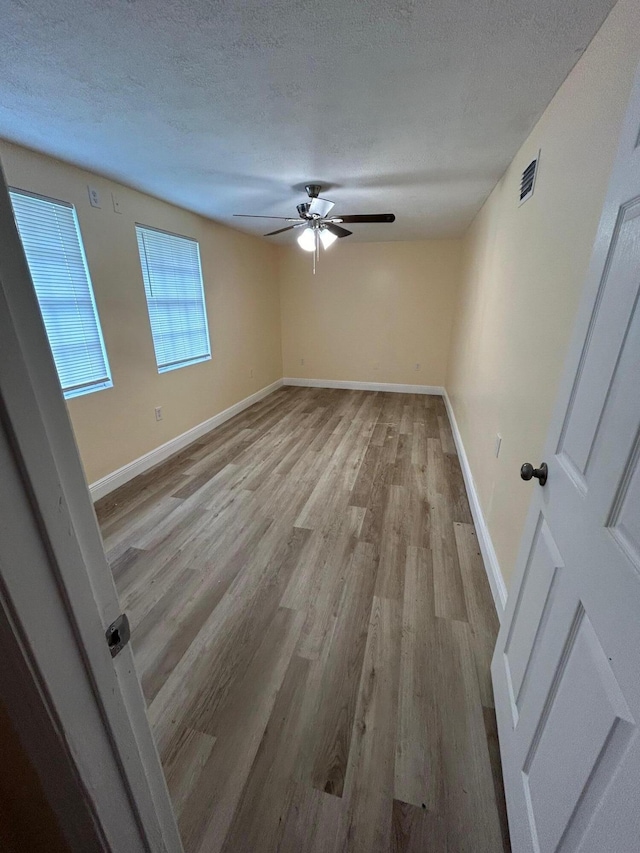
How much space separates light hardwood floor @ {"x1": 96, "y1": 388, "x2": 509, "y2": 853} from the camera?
1007mm

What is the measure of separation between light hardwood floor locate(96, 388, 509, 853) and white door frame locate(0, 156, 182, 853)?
674 mm

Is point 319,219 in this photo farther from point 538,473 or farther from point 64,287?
point 538,473

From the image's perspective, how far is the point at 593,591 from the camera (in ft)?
2.13

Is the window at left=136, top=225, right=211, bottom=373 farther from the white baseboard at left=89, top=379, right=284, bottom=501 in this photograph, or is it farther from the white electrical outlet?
the white baseboard at left=89, top=379, right=284, bottom=501

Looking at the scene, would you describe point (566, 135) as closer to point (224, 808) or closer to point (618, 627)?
point (618, 627)

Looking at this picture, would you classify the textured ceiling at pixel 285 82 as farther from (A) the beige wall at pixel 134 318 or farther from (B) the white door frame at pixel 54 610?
(B) the white door frame at pixel 54 610

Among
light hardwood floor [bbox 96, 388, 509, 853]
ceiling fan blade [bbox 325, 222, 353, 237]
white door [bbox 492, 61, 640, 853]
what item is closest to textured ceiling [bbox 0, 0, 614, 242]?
ceiling fan blade [bbox 325, 222, 353, 237]

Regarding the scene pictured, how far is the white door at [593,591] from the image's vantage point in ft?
1.81

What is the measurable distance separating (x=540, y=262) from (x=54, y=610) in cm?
190

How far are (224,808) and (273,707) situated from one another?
292 millimetres

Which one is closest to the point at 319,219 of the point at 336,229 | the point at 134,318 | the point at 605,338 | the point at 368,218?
the point at 336,229

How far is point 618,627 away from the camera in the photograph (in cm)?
56

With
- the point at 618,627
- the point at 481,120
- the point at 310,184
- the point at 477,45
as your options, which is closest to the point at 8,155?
the point at 310,184

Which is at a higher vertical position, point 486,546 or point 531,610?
point 531,610
